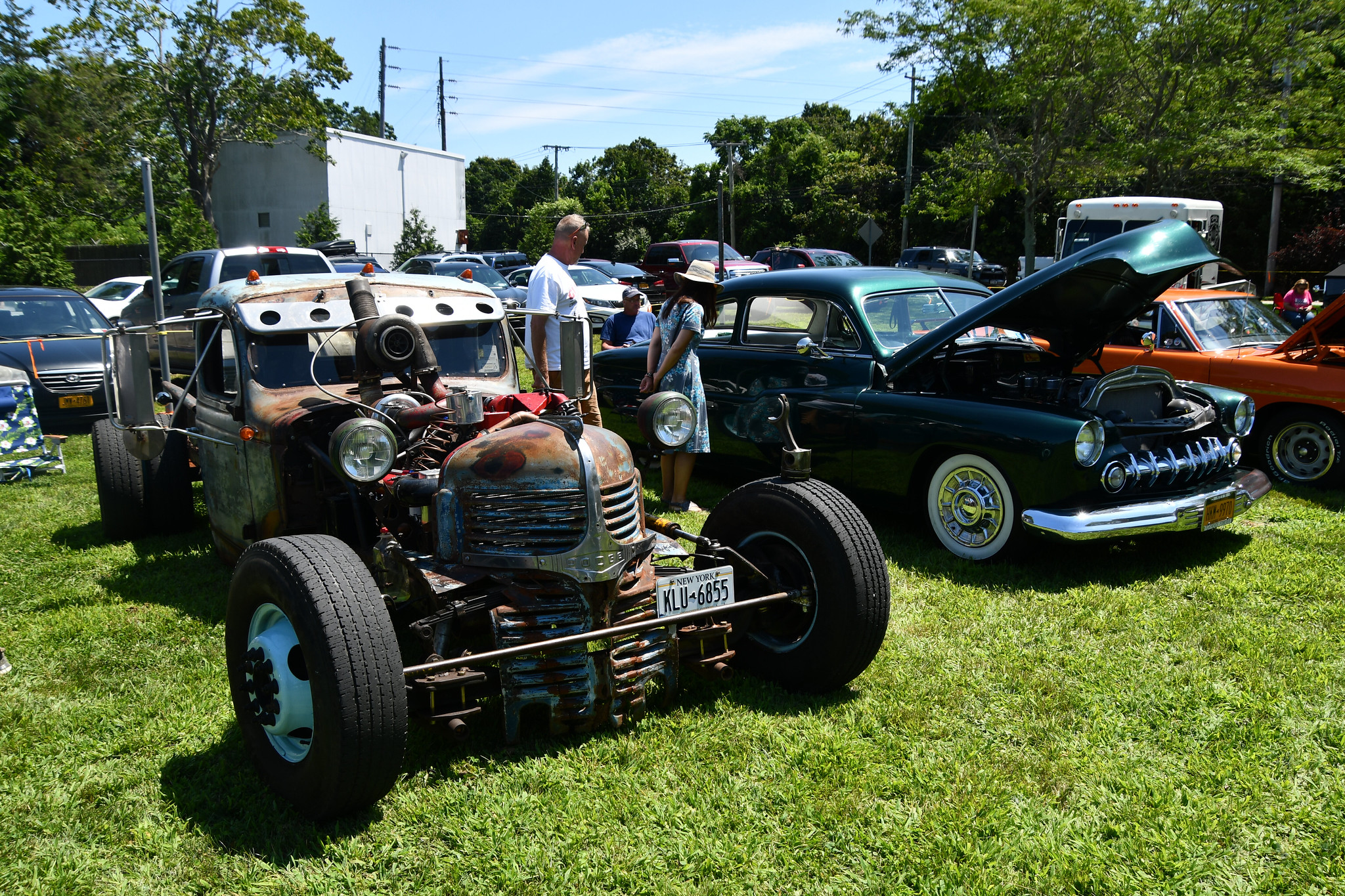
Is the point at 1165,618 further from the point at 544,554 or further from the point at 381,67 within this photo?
the point at 381,67

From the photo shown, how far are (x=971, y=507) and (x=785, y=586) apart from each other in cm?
228

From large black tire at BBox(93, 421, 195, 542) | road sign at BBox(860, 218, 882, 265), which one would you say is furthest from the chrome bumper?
road sign at BBox(860, 218, 882, 265)

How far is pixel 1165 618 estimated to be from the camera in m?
4.84

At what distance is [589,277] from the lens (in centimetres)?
2108

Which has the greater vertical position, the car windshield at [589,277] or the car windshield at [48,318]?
the car windshield at [589,277]

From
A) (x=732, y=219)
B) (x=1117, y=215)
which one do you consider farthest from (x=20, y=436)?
(x=732, y=219)

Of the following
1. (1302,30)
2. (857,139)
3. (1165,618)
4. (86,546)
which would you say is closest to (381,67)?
(857,139)

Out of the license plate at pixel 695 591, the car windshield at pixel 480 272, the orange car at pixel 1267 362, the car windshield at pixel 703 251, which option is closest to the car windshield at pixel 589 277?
the car windshield at pixel 480 272

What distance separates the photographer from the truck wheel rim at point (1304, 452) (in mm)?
7289

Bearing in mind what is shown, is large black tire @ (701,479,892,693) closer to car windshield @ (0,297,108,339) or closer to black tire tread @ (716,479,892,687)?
black tire tread @ (716,479,892,687)

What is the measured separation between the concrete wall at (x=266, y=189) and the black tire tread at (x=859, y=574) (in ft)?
120

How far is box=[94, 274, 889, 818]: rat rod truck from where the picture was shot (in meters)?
3.04

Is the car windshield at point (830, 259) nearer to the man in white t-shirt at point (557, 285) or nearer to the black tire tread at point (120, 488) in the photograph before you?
the man in white t-shirt at point (557, 285)

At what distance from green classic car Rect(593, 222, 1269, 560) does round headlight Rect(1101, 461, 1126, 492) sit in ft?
0.05
